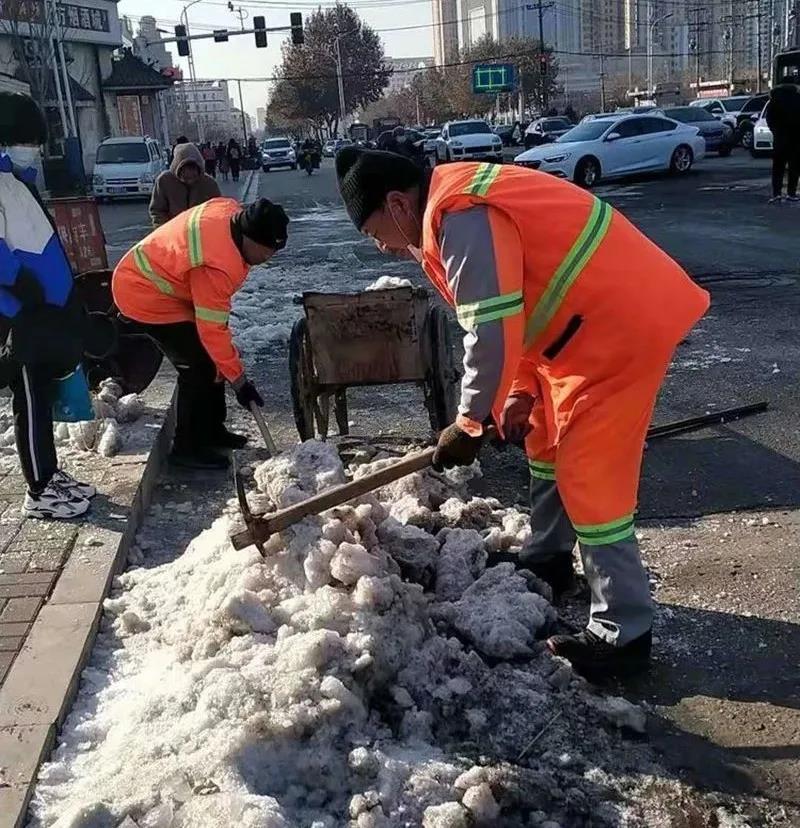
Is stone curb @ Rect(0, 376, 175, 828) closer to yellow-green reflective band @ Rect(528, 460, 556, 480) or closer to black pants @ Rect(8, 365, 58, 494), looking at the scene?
black pants @ Rect(8, 365, 58, 494)

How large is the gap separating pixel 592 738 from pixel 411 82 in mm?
95087

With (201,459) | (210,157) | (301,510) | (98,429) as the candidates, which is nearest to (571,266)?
(301,510)

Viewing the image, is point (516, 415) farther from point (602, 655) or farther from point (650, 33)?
point (650, 33)

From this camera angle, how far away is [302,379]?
191 inches

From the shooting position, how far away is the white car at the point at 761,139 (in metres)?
22.9

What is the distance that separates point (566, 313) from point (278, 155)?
43977 millimetres

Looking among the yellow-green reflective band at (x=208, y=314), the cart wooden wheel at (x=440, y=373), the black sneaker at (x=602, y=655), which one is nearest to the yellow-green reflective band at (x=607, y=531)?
the black sneaker at (x=602, y=655)

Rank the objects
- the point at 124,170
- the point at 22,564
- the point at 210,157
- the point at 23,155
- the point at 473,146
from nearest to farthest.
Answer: the point at 22,564 < the point at 23,155 < the point at 124,170 < the point at 473,146 < the point at 210,157

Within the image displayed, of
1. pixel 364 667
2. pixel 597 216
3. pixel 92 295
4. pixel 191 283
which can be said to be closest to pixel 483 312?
pixel 597 216

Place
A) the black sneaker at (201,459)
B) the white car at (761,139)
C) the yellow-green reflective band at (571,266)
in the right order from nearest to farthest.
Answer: the yellow-green reflective band at (571,266) → the black sneaker at (201,459) → the white car at (761,139)

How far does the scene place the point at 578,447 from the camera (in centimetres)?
301

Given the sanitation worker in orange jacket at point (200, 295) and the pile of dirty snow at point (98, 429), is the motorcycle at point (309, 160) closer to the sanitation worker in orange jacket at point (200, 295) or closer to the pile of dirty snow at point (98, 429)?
the pile of dirty snow at point (98, 429)

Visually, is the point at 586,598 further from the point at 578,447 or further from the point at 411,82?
the point at 411,82

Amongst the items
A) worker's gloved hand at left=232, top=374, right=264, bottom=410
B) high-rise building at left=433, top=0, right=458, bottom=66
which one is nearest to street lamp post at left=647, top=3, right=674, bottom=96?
high-rise building at left=433, top=0, right=458, bottom=66
